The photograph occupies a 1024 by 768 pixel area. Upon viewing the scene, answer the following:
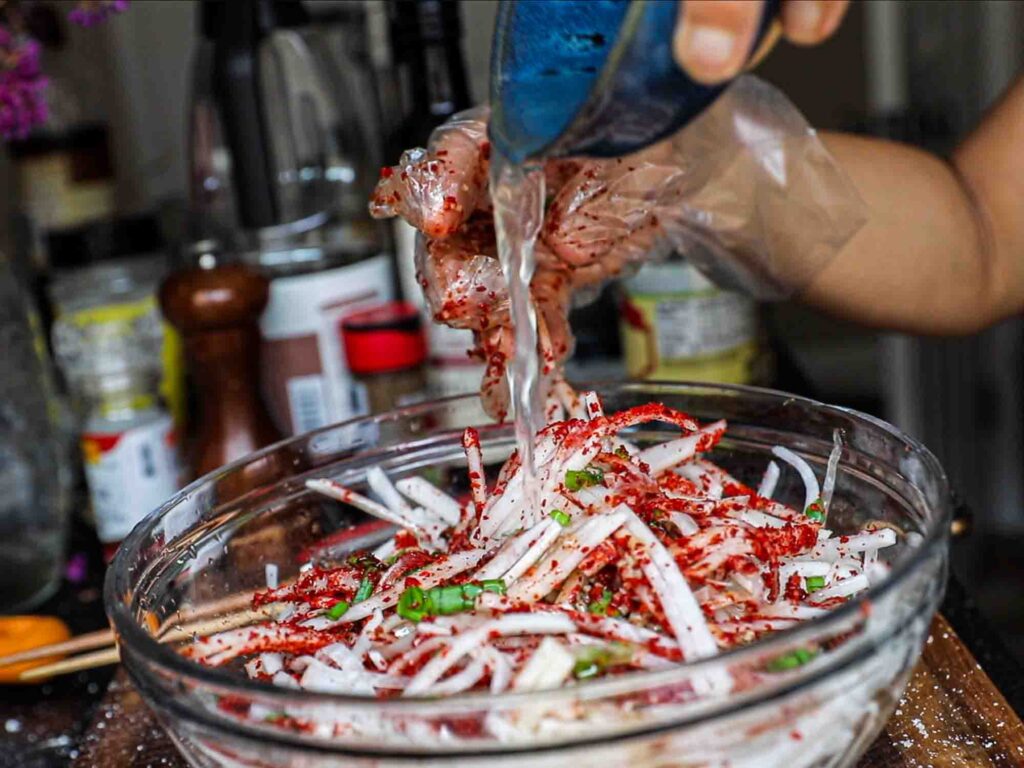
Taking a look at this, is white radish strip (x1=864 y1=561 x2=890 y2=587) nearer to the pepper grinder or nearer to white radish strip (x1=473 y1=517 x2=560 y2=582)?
white radish strip (x1=473 y1=517 x2=560 y2=582)

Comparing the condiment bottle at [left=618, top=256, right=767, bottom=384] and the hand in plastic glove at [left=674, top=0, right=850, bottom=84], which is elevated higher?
the hand in plastic glove at [left=674, top=0, right=850, bottom=84]

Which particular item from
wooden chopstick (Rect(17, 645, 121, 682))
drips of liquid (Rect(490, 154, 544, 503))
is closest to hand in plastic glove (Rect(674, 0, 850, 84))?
drips of liquid (Rect(490, 154, 544, 503))

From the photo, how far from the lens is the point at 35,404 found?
1508 mm

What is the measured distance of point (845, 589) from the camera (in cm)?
85

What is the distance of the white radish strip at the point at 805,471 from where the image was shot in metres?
0.99

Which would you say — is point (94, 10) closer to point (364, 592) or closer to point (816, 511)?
point (364, 592)

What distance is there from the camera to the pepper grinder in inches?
55.7

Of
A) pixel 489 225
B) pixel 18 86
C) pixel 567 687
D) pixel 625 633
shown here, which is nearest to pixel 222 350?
pixel 18 86

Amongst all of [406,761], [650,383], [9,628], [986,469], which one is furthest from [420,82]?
[986,469]

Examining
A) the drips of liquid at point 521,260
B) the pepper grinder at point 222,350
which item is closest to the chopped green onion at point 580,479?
the drips of liquid at point 521,260

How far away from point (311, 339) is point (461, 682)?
902mm

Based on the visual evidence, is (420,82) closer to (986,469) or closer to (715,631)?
(715,631)

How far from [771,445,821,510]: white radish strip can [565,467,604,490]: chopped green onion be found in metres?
0.19

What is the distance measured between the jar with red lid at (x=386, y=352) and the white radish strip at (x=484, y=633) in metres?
0.78
